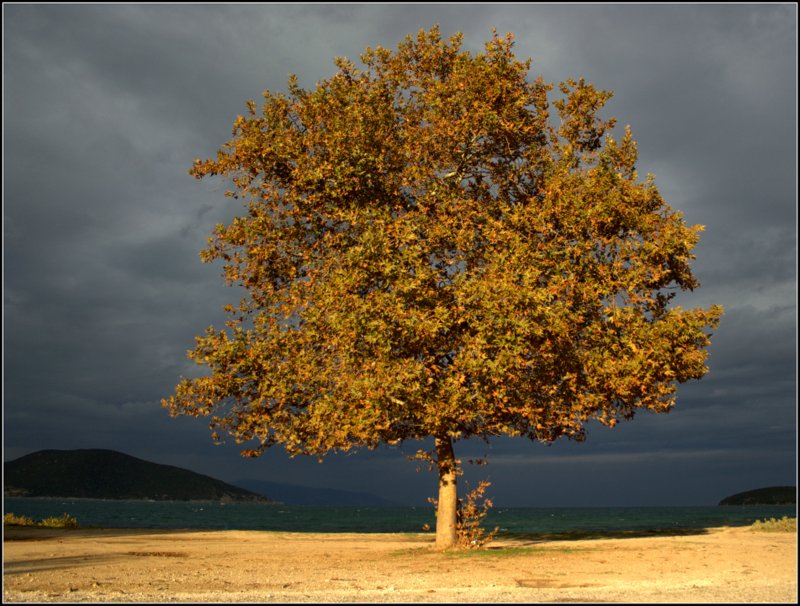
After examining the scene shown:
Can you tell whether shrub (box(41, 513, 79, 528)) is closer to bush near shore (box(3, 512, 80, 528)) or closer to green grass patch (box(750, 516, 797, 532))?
bush near shore (box(3, 512, 80, 528))

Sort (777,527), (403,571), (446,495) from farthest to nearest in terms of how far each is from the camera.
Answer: (777,527) < (446,495) < (403,571)

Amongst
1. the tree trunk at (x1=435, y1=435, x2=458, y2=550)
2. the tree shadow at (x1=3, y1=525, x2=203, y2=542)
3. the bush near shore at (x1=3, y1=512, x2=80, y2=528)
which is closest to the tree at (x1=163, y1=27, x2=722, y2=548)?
the tree trunk at (x1=435, y1=435, x2=458, y2=550)

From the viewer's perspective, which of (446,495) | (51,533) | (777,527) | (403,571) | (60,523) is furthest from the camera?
(60,523)

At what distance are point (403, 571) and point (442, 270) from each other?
8914mm

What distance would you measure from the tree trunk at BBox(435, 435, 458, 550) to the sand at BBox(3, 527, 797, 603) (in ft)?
2.47

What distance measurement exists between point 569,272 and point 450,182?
573 centimetres

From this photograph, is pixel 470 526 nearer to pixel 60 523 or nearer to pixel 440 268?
pixel 440 268

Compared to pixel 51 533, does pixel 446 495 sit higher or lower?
higher

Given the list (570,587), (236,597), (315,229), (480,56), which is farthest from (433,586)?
(480,56)

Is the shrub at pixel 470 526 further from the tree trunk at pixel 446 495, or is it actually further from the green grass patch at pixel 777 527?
the green grass patch at pixel 777 527

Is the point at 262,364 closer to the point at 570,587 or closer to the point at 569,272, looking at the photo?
the point at 569,272

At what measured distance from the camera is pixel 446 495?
25125 mm

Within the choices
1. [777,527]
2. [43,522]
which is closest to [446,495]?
[777,527]

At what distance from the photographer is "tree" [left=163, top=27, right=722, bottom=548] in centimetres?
2166
